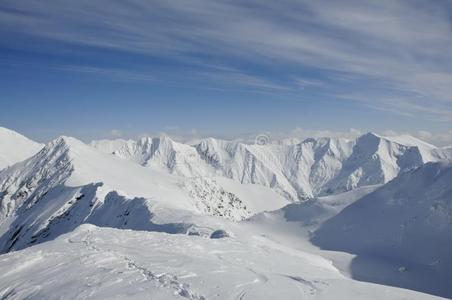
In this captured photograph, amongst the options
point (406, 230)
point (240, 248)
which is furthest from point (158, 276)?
point (406, 230)

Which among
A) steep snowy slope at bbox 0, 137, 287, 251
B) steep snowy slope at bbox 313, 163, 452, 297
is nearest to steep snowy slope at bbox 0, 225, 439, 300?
steep snowy slope at bbox 0, 137, 287, 251

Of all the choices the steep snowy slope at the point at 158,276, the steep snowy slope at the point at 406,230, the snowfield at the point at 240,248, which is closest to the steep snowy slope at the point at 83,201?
the snowfield at the point at 240,248

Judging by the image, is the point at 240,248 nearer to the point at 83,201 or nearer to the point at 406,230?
the point at 406,230

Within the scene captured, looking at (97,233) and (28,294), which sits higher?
(28,294)

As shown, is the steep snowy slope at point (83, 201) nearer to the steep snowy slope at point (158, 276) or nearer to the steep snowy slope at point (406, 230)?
the steep snowy slope at point (406, 230)

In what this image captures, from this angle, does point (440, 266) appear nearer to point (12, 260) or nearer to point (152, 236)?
point (152, 236)

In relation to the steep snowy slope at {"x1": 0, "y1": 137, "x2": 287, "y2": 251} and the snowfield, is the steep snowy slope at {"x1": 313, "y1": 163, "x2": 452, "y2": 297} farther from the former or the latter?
the steep snowy slope at {"x1": 0, "y1": 137, "x2": 287, "y2": 251}

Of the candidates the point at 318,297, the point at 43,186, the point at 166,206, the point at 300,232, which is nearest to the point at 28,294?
the point at 318,297

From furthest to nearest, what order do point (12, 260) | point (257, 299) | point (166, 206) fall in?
point (166, 206) < point (12, 260) < point (257, 299)
